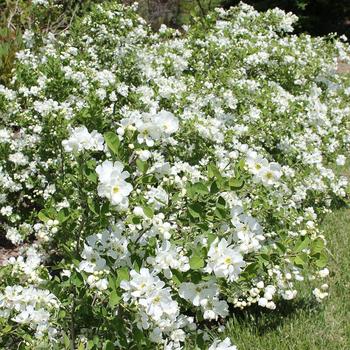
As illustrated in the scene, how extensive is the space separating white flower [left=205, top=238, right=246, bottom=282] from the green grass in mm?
1201

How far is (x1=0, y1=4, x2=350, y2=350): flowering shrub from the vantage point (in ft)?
6.19

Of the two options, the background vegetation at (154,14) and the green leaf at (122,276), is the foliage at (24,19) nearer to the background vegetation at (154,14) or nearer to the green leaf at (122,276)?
the background vegetation at (154,14)

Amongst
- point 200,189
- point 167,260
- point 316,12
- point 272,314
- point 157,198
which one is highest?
point 316,12

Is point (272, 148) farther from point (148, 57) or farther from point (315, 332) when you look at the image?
point (315, 332)

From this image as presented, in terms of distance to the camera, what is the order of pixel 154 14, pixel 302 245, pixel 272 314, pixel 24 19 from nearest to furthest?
pixel 302 245, pixel 272 314, pixel 24 19, pixel 154 14

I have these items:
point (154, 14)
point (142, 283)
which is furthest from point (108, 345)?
point (154, 14)

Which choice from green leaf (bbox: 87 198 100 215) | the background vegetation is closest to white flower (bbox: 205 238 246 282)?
green leaf (bbox: 87 198 100 215)

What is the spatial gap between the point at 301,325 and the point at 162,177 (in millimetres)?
1437

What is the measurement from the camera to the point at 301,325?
9.91 ft

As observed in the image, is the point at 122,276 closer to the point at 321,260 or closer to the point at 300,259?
the point at 300,259

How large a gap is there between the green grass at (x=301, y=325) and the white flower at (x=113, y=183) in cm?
147

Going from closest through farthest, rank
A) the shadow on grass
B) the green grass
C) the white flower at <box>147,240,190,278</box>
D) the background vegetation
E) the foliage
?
the white flower at <box>147,240,190,278</box> < the green grass < the shadow on grass < the foliage < the background vegetation

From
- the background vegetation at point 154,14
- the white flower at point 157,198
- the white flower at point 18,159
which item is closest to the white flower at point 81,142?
the white flower at point 157,198

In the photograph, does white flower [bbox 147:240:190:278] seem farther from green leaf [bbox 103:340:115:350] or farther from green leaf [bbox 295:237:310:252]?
green leaf [bbox 295:237:310:252]
